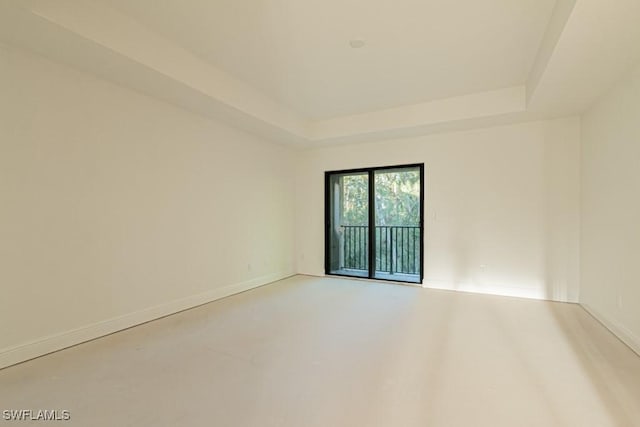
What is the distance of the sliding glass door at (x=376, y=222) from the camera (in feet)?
16.1

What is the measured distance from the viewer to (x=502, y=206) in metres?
4.12

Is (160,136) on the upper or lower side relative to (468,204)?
upper

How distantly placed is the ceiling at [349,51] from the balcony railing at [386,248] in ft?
Answer: 6.41

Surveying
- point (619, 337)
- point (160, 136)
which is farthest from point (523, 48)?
point (160, 136)

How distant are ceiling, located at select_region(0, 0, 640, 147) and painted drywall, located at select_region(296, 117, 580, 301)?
15.6 inches

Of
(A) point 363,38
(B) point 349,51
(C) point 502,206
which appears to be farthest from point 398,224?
(A) point 363,38

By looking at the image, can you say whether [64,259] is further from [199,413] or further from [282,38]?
[282,38]

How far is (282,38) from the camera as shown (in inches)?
103

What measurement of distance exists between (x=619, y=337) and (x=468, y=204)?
2.14 metres

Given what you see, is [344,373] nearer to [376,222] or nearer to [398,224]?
[376,222]

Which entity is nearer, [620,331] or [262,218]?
[620,331]

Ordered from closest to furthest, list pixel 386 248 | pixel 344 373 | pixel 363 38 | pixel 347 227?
pixel 344 373 → pixel 363 38 → pixel 386 248 → pixel 347 227

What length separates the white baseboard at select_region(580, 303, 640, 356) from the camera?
8.00ft

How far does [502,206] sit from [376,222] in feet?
6.16
